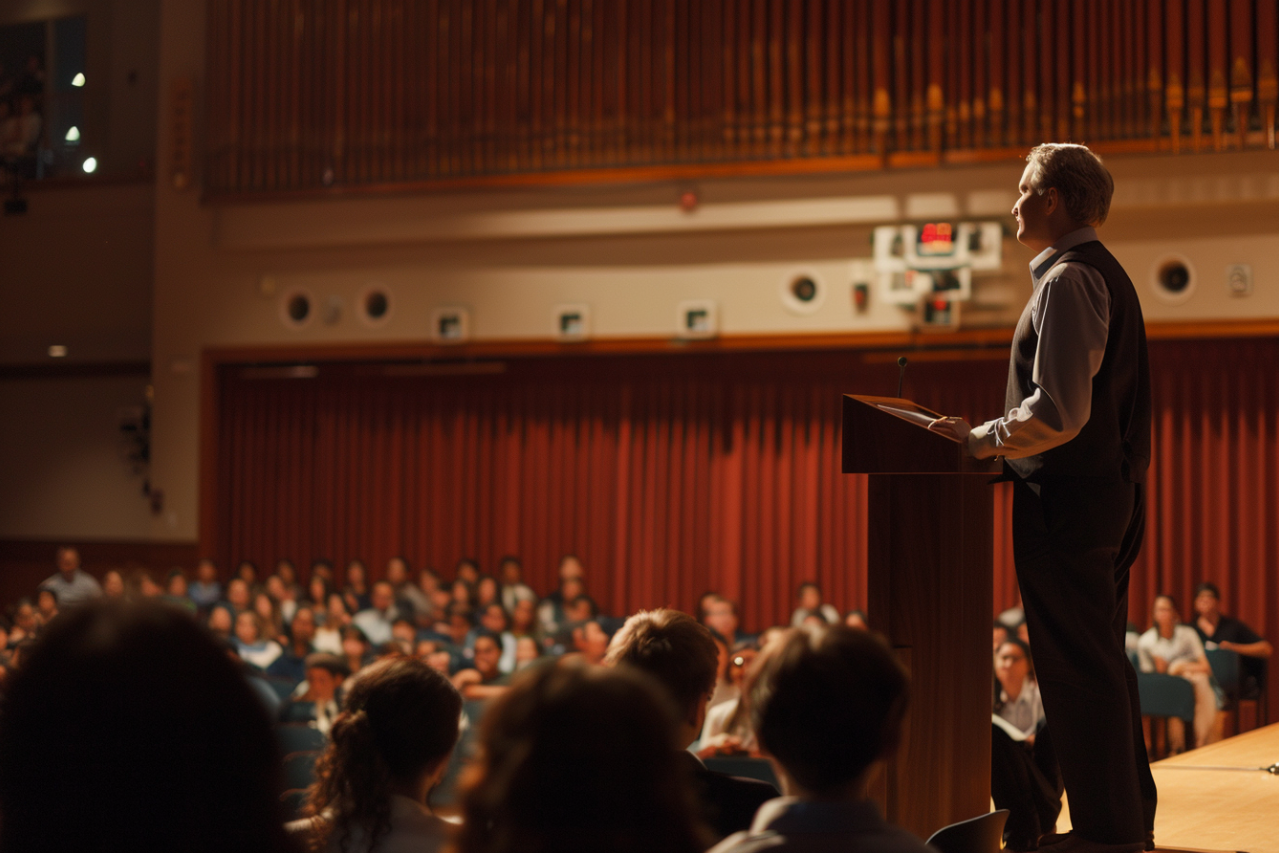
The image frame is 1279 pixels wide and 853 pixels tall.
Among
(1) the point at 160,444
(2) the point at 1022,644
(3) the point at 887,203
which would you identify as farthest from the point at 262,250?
(2) the point at 1022,644

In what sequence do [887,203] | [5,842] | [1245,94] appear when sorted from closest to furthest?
[5,842] < [1245,94] < [887,203]

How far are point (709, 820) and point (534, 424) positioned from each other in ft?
25.0

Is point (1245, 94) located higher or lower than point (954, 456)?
higher

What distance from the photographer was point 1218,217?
7531 millimetres

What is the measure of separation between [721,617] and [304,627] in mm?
2492

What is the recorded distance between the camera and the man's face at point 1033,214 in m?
2.24

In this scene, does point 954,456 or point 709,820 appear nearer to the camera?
point 709,820

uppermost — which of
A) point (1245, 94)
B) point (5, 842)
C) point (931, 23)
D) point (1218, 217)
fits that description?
point (931, 23)

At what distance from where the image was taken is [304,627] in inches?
300

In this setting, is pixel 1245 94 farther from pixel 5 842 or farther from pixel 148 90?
pixel 148 90

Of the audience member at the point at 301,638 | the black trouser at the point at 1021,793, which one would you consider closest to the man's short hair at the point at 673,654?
the black trouser at the point at 1021,793

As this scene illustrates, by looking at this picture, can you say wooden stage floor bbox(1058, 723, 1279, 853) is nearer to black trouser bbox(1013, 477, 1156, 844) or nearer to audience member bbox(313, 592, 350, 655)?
black trouser bbox(1013, 477, 1156, 844)

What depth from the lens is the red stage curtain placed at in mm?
7938

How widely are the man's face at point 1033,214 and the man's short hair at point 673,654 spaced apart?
926mm
